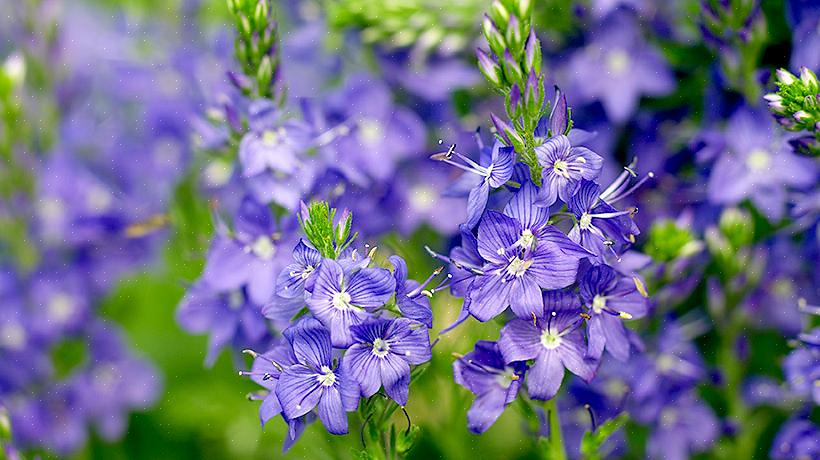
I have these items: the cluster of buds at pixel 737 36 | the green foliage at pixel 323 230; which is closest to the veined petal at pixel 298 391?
the green foliage at pixel 323 230

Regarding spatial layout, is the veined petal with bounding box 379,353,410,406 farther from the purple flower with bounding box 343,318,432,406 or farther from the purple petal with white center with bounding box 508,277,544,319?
the purple petal with white center with bounding box 508,277,544,319

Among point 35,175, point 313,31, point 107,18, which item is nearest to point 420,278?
point 313,31

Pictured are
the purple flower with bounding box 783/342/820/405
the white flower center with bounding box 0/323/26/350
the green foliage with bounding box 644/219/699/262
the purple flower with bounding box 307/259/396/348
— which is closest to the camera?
the purple flower with bounding box 307/259/396/348

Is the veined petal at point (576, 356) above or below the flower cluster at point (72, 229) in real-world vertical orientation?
above

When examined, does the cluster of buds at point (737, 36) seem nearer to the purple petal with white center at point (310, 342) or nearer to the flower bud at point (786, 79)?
the flower bud at point (786, 79)

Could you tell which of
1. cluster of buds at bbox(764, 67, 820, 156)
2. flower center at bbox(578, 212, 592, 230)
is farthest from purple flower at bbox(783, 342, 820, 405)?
flower center at bbox(578, 212, 592, 230)

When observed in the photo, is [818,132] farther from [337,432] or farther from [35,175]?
[35,175]
